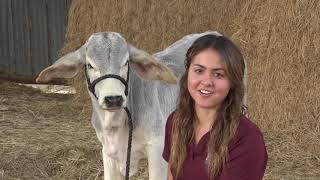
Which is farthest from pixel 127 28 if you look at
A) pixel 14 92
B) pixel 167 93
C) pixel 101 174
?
pixel 167 93

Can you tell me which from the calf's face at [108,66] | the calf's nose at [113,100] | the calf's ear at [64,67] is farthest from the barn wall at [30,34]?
the calf's nose at [113,100]

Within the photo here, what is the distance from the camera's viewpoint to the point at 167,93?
169 inches

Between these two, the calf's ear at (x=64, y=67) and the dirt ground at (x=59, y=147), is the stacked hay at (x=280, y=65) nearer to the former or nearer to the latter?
the dirt ground at (x=59, y=147)

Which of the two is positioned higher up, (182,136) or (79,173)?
(182,136)

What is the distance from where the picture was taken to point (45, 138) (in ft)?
22.0

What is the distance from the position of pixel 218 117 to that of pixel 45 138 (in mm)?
4482

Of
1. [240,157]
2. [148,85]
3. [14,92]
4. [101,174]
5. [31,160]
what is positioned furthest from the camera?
[14,92]

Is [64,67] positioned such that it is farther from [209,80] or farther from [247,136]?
[247,136]

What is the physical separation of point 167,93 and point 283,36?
230cm

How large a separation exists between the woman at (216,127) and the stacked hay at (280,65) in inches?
114

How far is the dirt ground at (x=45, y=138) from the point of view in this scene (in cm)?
548

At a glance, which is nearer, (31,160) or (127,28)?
(31,160)

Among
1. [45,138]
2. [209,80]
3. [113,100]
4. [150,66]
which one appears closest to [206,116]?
[209,80]

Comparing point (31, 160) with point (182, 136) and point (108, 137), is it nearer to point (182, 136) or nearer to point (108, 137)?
point (108, 137)
